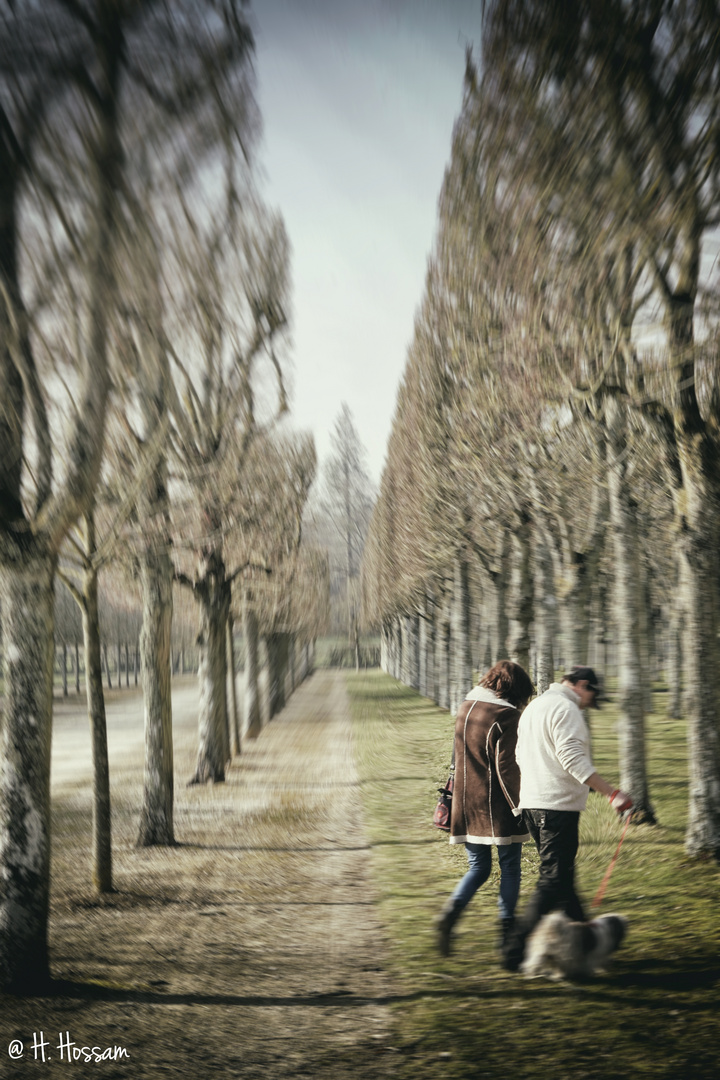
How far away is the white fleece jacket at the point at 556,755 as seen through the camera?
5098mm

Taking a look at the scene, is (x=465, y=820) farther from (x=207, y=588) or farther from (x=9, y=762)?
(x=207, y=588)

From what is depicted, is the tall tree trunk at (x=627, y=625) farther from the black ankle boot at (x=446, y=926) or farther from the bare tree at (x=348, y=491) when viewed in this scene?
the bare tree at (x=348, y=491)

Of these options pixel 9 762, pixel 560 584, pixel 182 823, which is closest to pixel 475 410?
pixel 560 584

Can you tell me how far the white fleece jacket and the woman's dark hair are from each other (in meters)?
0.33

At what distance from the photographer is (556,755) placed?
5.16 metres

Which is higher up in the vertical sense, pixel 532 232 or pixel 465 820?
pixel 532 232

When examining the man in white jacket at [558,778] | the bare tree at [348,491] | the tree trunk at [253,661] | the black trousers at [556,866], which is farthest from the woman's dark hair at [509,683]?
the bare tree at [348,491]

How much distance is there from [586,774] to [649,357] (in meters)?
5.89

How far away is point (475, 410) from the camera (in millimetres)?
13852

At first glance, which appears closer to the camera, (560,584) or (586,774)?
(586,774)

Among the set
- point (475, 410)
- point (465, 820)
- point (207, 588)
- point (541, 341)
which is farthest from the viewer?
point (207, 588)

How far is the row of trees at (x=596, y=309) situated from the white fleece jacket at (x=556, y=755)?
352cm

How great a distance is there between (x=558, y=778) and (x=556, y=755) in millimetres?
137

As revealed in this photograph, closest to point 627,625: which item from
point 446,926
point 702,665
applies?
point 702,665
